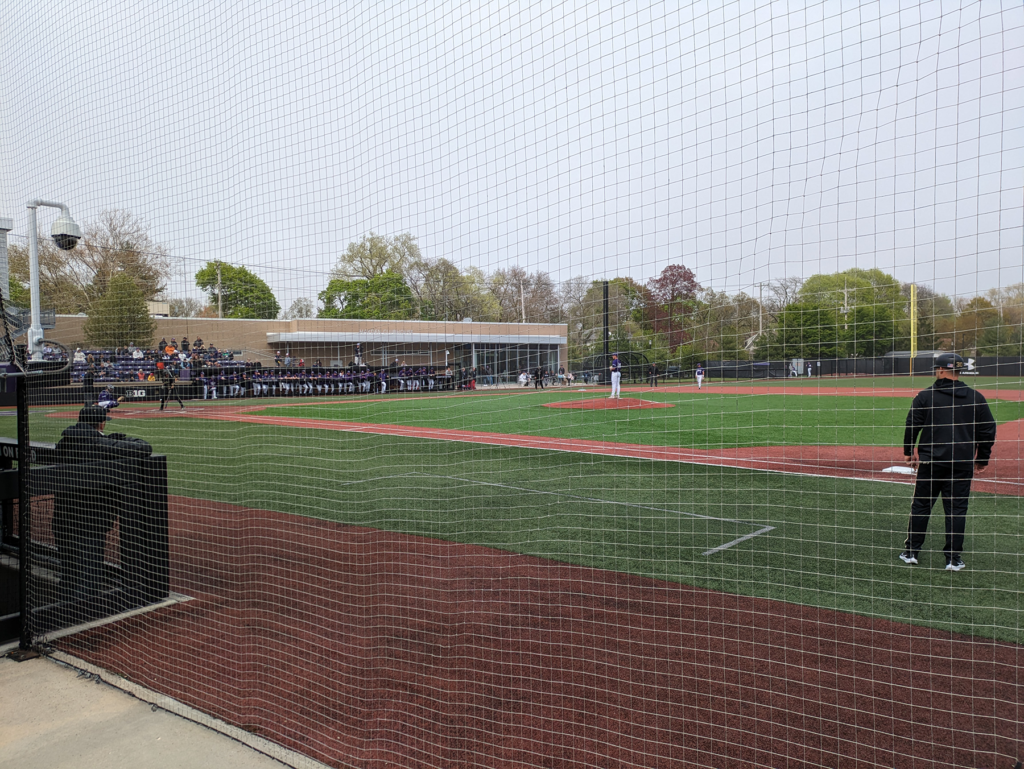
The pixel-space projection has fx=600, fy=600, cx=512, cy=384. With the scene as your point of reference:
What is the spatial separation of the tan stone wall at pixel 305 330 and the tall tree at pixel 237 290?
258 mm

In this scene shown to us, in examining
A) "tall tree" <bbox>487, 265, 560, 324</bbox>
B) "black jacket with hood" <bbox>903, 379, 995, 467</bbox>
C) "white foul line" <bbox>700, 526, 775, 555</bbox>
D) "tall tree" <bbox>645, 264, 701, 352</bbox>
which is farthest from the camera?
"white foul line" <bbox>700, 526, 775, 555</bbox>

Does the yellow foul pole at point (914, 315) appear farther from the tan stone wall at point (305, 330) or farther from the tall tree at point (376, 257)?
the tall tree at point (376, 257)

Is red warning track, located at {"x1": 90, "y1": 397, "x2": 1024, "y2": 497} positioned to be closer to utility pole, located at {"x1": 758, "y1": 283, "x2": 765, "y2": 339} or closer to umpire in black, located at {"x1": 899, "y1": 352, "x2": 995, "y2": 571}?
umpire in black, located at {"x1": 899, "y1": 352, "x2": 995, "y2": 571}

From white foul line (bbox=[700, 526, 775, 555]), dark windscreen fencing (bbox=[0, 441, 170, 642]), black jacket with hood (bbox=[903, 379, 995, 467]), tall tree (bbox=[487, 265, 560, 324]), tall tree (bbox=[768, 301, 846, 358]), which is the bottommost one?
white foul line (bbox=[700, 526, 775, 555])

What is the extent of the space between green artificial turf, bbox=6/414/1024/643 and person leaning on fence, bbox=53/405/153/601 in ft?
4.34

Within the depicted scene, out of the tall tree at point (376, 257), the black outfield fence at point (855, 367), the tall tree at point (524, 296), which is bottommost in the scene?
the black outfield fence at point (855, 367)

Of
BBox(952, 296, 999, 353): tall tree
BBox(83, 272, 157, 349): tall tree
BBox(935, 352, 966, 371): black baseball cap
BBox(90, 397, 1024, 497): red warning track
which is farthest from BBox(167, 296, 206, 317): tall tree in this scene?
BBox(935, 352, 966, 371): black baseball cap

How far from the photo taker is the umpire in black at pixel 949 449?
4594 millimetres

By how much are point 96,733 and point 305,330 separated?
12.8ft

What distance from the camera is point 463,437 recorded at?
46.2 ft

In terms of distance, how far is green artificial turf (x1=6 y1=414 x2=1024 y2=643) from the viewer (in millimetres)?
4363

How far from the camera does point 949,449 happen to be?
4.64m

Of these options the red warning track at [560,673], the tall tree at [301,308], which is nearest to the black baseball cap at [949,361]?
the red warning track at [560,673]

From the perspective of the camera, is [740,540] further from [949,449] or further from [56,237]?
[56,237]
